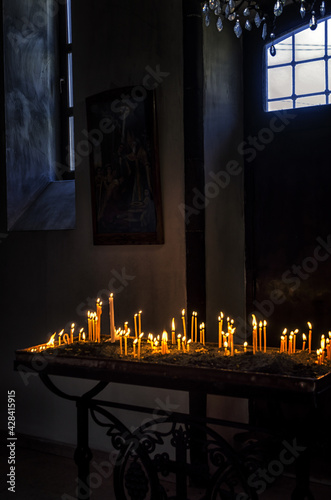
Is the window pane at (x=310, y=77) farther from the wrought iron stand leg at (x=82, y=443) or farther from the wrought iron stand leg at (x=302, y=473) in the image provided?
the wrought iron stand leg at (x=82, y=443)

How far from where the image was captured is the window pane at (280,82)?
462 cm

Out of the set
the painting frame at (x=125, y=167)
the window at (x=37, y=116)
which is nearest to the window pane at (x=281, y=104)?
the painting frame at (x=125, y=167)

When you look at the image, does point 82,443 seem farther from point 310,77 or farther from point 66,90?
point 66,90

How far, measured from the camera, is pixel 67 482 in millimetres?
4523

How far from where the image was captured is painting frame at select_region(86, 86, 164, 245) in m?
4.73

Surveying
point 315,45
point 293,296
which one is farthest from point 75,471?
point 315,45

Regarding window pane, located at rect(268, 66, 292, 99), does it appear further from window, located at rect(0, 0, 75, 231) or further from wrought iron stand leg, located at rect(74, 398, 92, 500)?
wrought iron stand leg, located at rect(74, 398, 92, 500)

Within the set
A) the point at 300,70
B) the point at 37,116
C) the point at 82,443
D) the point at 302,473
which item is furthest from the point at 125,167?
the point at 302,473

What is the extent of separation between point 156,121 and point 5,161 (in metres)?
1.75

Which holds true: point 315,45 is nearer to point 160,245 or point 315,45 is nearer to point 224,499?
point 160,245

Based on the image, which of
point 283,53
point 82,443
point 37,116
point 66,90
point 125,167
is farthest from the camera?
point 66,90

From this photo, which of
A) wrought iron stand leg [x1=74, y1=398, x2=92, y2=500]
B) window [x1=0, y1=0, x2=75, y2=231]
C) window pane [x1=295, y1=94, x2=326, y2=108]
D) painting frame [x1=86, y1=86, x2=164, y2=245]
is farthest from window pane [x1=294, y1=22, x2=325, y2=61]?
wrought iron stand leg [x1=74, y1=398, x2=92, y2=500]

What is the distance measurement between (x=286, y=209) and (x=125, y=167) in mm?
1433

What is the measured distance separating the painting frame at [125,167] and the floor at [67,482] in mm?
1968
